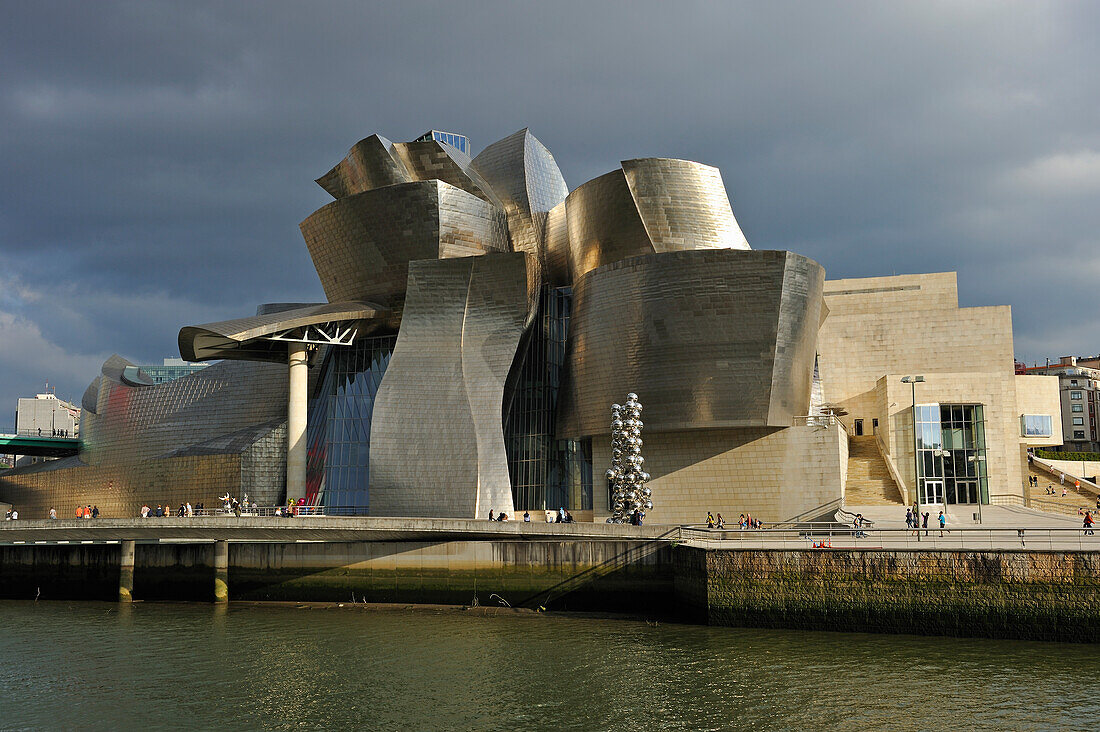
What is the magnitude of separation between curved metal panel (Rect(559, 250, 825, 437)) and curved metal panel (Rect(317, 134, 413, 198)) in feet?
35.4

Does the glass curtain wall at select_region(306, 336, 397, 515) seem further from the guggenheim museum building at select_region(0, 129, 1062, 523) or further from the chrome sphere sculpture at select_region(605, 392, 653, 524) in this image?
the chrome sphere sculpture at select_region(605, 392, 653, 524)

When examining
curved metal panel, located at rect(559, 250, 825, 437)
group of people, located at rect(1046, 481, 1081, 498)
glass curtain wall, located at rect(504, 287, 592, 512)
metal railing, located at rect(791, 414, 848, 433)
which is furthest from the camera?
group of people, located at rect(1046, 481, 1081, 498)

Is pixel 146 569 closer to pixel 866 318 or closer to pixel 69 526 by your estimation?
pixel 69 526

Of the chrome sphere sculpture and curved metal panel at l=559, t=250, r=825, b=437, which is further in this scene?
curved metal panel at l=559, t=250, r=825, b=437

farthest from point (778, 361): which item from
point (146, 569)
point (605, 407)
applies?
point (146, 569)

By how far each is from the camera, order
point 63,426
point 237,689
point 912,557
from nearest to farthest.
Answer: point 237,689
point 912,557
point 63,426

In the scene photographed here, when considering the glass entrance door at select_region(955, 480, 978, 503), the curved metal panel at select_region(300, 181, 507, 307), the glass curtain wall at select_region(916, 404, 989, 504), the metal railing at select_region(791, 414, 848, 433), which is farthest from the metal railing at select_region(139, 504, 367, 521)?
the glass entrance door at select_region(955, 480, 978, 503)

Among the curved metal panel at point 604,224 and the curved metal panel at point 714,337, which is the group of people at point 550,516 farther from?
the curved metal panel at point 604,224

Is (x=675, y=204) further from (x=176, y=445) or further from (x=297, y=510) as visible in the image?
(x=176, y=445)

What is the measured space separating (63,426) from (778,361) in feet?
332

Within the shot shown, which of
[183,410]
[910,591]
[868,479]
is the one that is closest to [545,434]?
[868,479]

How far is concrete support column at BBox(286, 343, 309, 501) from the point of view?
3753 cm

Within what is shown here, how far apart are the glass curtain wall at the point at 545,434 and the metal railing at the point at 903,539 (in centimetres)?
1367

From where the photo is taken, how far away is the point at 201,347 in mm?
37562
